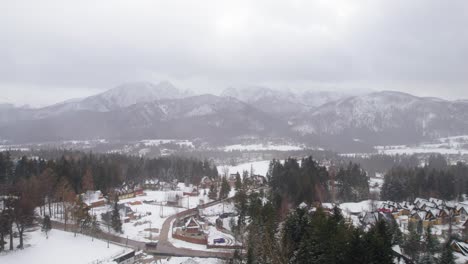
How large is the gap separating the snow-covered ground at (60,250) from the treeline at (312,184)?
677 inches

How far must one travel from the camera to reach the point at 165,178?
63.0 m

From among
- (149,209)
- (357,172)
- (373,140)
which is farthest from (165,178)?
(373,140)

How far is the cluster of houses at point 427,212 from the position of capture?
35812 mm

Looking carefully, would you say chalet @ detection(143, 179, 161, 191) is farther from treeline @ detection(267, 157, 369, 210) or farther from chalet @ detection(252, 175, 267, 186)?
treeline @ detection(267, 157, 369, 210)

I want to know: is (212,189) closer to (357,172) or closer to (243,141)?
(357,172)

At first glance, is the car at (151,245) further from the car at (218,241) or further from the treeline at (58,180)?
the treeline at (58,180)

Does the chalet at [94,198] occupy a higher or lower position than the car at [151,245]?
higher

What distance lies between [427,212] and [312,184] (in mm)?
12487

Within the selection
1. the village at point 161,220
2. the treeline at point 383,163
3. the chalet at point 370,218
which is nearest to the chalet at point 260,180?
the village at point 161,220

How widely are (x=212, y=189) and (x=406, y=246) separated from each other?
29.6m

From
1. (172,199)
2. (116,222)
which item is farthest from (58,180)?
(172,199)

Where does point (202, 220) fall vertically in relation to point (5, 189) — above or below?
below

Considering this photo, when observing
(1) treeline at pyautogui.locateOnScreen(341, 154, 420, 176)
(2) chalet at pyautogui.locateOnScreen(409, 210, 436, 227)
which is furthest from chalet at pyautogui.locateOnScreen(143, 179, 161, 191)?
(1) treeline at pyautogui.locateOnScreen(341, 154, 420, 176)

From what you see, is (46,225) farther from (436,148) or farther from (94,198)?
(436,148)
